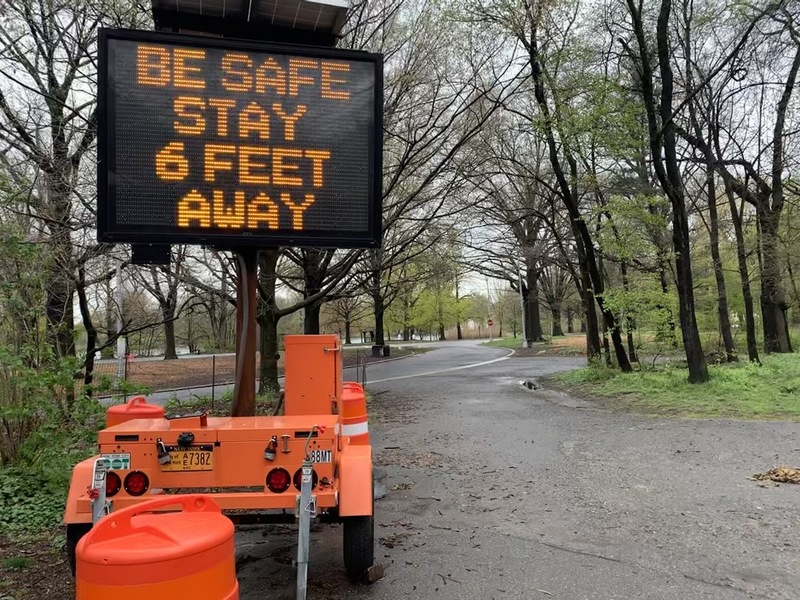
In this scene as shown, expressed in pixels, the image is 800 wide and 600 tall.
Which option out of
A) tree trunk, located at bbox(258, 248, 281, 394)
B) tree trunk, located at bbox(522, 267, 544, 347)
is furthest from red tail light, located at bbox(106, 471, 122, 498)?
tree trunk, located at bbox(522, 267, 544, 347)

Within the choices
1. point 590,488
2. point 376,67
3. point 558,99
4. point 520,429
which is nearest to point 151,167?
point 376,67

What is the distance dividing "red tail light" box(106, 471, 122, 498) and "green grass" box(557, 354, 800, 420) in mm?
9769


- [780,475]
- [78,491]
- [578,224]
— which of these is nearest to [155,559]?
[78,491]

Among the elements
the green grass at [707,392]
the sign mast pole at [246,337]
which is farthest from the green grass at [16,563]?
the green grass at [707,392]

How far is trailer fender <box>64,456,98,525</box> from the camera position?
3.61 metres

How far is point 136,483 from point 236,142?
244 cm

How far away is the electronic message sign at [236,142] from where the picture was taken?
13.4 feet

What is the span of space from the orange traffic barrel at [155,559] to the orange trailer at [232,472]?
120 centimetres

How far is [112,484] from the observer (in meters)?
3.50

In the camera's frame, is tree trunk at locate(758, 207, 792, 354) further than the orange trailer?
Yes

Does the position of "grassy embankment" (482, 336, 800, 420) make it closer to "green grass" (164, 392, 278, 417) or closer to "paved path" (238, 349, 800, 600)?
"paved path" (238, 349, 800, 600)

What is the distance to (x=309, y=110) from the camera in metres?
4.39

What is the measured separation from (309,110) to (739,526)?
5.04 metres

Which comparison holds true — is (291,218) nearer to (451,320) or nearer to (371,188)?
(371,188)
